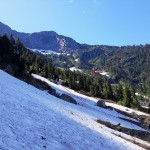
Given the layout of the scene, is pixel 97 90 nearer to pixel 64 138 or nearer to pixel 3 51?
pixel 3 51

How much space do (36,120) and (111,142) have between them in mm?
7589

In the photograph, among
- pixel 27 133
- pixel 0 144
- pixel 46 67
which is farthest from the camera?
pixel 46 67

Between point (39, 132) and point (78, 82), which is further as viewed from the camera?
point (78, 82)

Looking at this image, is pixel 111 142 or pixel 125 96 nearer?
pixel 111 142

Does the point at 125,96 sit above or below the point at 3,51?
below

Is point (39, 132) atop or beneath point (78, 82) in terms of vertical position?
beneath

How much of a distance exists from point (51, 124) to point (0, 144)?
835 centimetres

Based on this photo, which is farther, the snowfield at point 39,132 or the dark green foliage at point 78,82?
the dark green foliage at point 78,82

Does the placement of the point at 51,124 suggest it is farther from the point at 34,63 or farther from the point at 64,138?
the point at 34,63

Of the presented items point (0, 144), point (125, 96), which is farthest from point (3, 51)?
point (0, 144)

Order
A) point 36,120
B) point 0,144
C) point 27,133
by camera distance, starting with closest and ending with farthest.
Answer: point 0,144 → point 27,133 → point 36,120

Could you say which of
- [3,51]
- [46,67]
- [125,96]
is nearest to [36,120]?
[3,51]

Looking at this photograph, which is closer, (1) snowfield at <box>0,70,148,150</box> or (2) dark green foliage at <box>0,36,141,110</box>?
(1) snowfield at <box>0,70,148,150</box>

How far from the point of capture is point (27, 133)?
2023 centimetres
